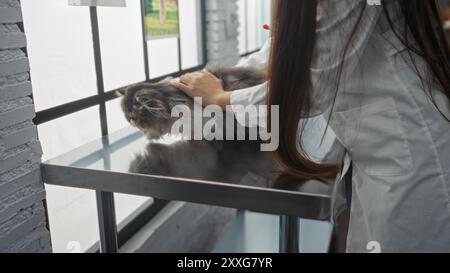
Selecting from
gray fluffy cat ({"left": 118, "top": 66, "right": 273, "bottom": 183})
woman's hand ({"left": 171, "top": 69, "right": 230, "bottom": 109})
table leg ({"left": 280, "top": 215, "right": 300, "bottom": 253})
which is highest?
woman's hand ({"left": 171, "top": 69, "right": 230, "bottom": 109})

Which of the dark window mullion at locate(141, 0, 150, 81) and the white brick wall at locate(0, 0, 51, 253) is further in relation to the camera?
the dark window mullion at locate(141, 0, 150, 81)

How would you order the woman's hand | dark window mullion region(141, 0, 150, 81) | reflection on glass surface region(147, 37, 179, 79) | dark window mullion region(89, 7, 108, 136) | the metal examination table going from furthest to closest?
reflection on glass surface region(147, 37, 179, 79), dark window mullion region(141, 0, 150, 81), dark window mullion region(89, 7, 108, 136), the woman's hand, the metal examination table

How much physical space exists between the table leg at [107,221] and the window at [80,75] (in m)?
0.21

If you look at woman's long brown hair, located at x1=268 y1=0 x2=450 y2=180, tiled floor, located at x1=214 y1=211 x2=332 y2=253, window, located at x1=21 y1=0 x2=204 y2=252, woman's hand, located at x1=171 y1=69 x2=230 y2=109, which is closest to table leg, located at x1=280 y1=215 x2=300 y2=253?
woman's hand, located at x1=171 y1=69 x2=230 y2=109

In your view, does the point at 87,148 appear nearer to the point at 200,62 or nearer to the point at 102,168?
the point at 102,168

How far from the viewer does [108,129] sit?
5.25 feet

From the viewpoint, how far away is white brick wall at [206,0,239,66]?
255cm

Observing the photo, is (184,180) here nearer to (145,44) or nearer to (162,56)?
(145,44)

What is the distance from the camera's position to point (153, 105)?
1151 mm

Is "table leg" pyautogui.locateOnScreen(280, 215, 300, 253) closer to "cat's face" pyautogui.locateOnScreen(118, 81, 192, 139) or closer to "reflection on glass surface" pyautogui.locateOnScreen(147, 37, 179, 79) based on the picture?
"cat's face" pyautogui.locateOnScreen(118, 81, 192, 139)

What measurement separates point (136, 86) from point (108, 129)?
46 cm

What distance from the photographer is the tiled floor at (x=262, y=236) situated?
7.59ft

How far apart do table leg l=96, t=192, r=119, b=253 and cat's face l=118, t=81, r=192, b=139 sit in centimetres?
24
